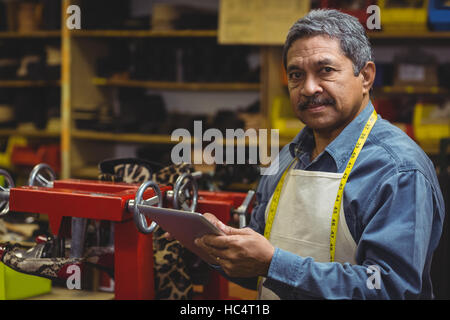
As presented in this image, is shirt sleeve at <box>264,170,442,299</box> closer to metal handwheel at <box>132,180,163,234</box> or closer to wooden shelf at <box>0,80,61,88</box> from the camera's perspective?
metal handwheel at <box>132,180,163,234</box>

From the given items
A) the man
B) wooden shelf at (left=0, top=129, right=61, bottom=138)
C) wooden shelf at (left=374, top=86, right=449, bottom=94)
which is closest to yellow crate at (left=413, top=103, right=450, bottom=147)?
wooden shelf at (left=374, top=86, right=449, bottom=94)

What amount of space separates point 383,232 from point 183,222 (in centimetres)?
43

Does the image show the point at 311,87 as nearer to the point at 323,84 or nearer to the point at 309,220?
the point at 323,84

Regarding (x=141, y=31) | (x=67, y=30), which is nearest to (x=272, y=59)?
(x=141, y=31)

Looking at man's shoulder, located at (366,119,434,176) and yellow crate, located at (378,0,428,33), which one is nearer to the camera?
man's shoulder, located at (366,119,434,176)

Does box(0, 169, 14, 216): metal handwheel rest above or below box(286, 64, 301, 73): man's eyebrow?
below

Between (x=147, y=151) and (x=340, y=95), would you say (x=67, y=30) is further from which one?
(x=340, y=95)

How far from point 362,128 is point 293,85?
22cm

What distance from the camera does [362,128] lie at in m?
1.33

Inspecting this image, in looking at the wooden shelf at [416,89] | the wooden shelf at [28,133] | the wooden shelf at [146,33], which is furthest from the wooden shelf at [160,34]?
the wooden shelf at [28,133]

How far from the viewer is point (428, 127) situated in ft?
10.0

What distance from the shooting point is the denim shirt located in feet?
3.53

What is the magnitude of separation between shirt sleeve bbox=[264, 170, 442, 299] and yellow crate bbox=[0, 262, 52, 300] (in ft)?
2.65

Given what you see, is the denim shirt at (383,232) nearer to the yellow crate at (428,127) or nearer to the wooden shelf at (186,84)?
the yellow crate at (428,127)
